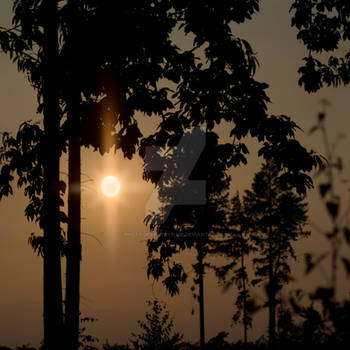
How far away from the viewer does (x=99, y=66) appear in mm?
13664

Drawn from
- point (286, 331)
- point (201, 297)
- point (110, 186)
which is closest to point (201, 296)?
point (201, 297)

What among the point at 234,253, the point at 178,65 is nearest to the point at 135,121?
the point at 178,65

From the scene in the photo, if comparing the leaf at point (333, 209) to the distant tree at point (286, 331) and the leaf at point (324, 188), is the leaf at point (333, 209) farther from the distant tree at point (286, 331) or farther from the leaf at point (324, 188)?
the distant tree at point (286, 331)

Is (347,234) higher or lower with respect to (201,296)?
lower

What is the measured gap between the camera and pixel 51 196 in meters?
13.6

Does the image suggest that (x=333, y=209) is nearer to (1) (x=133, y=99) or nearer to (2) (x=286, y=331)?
(2) (x=286, y=331)

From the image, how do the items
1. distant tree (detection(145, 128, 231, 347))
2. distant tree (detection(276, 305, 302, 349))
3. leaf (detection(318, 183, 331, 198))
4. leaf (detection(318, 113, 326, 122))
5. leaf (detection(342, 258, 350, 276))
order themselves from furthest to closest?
distant tree (detection(145, 128, 231, 347))
distant tree (detection(276, 305, 302, 349))
leaf (detection(318, 113, 326, 122))
leaf (detection(318, 183, 331, 198))
leaf (detection(342, 258, 350, 276))

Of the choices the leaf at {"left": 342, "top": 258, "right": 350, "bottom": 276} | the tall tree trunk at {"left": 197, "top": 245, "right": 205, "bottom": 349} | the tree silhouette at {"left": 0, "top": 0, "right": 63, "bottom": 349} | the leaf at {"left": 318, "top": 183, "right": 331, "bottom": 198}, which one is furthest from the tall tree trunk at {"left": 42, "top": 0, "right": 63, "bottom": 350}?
the tall tree trunk at {"left": 197, "top": 245, "right": 205, "bottom": 349}

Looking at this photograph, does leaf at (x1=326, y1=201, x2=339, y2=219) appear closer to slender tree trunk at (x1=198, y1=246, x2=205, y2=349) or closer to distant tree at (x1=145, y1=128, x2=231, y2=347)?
distant tree at (x1=145, y1=128, x2=231, y2=347)

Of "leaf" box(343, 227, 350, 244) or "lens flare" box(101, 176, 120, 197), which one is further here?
"lens flare" box(101, 176, 120, 197)

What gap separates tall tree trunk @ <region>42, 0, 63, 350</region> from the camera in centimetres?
1343

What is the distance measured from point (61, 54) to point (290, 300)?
1168cm

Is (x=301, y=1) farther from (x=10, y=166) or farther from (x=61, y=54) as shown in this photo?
(x=10, y=166)

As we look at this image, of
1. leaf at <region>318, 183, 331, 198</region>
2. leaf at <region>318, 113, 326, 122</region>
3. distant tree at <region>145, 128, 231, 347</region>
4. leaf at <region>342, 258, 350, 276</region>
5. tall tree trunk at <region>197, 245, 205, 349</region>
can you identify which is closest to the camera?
leaf at <region>342, 258, 350, 276</region>
